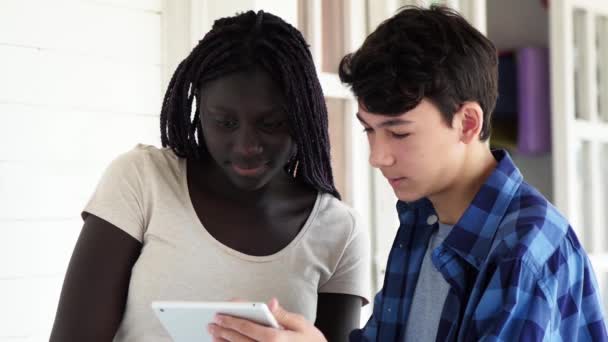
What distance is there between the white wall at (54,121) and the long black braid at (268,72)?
0.42 metres

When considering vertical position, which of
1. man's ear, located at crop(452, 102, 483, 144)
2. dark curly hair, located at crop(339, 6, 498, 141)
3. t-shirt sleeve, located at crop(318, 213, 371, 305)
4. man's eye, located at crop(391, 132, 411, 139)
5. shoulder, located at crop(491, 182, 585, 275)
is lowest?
t-shirt sleeve, located at crop(318, 213, 371, 305)

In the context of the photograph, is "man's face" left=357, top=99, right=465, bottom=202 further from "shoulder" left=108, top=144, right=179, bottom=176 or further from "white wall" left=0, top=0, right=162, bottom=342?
"white wall" left=0, top=0, right=162, bottom=342

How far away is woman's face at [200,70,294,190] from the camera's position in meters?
1.15

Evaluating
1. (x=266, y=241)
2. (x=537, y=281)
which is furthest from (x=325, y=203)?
(x=537, y=281)

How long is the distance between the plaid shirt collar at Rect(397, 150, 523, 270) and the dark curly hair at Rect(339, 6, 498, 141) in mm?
98

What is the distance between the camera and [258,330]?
1021 mm

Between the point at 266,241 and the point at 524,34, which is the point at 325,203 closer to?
the point at 266,241

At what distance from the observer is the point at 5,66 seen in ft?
5.09

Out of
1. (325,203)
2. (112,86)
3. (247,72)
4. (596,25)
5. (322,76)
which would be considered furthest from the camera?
(596,25)

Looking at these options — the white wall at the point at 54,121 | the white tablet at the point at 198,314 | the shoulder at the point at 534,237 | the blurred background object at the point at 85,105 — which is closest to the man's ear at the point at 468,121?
the shoulder at the point at 534,237

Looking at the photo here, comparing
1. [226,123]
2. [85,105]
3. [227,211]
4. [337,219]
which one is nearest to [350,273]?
[337,219]

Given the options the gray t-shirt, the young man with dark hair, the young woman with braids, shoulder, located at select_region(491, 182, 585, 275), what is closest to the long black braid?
the young woman with braids

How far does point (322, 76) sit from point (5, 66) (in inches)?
28.5

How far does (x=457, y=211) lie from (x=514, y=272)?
0.23 meters
